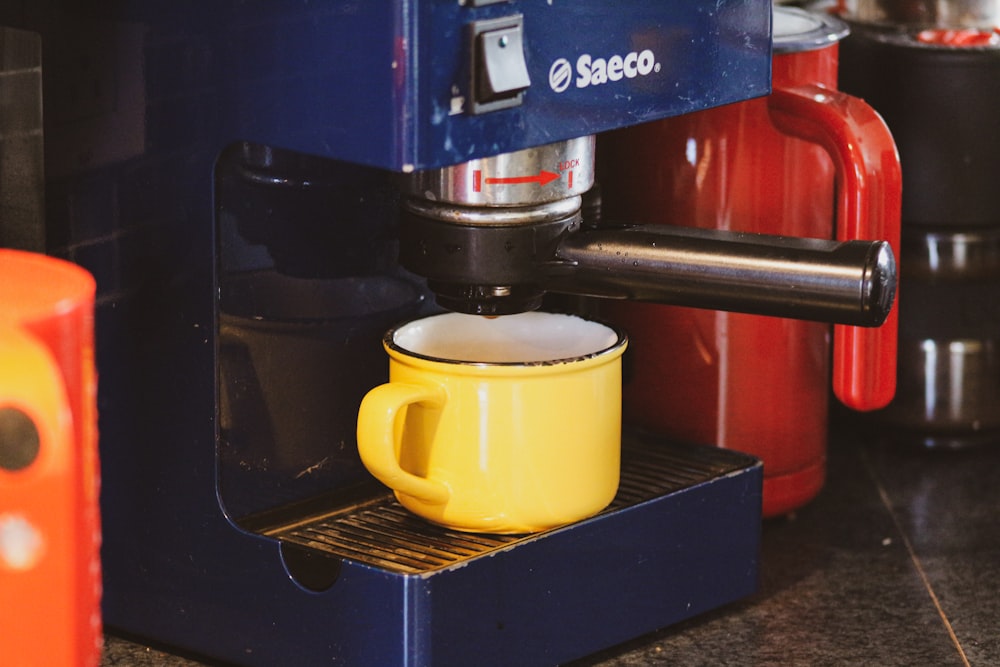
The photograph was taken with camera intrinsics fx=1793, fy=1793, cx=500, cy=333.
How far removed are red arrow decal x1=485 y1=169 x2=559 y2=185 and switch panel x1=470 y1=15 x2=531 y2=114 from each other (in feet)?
0.22

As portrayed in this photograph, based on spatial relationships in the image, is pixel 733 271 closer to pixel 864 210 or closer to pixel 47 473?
pixel 864 210

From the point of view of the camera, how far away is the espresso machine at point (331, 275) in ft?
2.38

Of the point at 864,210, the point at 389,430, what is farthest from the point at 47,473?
the point at 864,210

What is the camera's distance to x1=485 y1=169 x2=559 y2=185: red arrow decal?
0.76 m

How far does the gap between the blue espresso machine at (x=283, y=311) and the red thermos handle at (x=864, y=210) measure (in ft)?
0.25

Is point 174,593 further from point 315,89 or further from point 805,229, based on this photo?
point 805,229

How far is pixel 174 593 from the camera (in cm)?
85

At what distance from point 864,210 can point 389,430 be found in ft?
0.87

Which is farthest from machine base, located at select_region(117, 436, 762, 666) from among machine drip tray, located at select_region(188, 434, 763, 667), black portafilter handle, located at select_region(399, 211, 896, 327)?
black portafilter handle, located at select_region(399, 211, 896, 327)

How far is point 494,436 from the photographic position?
0.80 m

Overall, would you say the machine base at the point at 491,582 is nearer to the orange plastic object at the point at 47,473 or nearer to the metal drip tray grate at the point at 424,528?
the metal drip tray grate at the point at 424,528

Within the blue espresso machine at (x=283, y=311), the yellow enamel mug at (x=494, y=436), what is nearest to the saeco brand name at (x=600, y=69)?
the blue espresso machine at (x=283, y=311)

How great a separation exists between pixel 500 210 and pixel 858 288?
6.1 inches

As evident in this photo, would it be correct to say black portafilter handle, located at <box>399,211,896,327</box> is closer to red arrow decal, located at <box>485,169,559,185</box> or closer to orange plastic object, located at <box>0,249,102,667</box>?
red arrow decal, located at <box>485,169,559,185</box>
